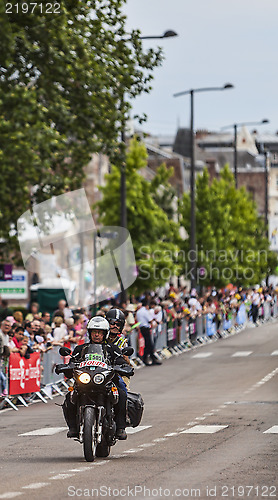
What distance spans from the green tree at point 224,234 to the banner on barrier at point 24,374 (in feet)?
138

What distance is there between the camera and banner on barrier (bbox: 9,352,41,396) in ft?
73.5

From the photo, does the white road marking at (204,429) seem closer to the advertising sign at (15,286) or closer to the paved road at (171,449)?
the paved road at (171,449)

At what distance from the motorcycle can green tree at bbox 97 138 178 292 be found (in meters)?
41.4

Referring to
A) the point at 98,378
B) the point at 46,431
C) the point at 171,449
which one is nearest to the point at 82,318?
the point at 46,431

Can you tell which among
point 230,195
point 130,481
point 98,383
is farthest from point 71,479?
point 230,195

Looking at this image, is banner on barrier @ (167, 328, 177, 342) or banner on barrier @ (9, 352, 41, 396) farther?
banner on barrier @ (167, 328, 177, 342)

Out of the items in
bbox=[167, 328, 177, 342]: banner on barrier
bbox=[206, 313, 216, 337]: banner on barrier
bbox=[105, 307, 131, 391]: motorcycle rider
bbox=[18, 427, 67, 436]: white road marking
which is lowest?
bbox=[206, 313, 216, 337]: banner on barrier

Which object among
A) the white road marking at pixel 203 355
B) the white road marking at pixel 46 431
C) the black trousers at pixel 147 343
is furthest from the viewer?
the white road marking at pixel 203 355

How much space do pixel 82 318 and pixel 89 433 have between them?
16225mm

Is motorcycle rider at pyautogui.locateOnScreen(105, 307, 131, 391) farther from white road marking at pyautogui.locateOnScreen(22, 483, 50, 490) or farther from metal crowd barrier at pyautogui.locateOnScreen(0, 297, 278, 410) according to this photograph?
metal crowd barrier at pyautogui.locateOnScreen(0, 297, 278, 410)

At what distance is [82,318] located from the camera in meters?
29.3

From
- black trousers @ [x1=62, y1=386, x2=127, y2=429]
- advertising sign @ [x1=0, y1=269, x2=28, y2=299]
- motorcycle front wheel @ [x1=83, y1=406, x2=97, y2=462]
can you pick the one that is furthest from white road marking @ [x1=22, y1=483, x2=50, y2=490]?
advertising sign @ [x1=0, y1=269, x2=28, y2=299]

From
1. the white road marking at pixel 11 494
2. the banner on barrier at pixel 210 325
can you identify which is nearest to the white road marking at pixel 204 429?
the white road marking at pixel 11 494

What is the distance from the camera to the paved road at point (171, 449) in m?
11.2
